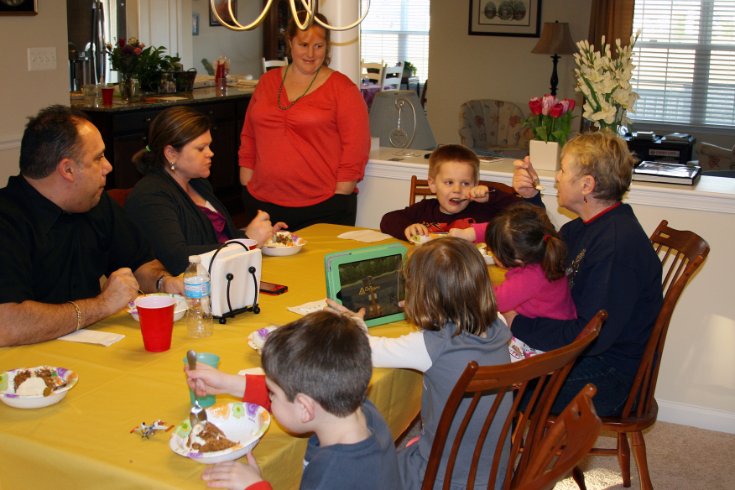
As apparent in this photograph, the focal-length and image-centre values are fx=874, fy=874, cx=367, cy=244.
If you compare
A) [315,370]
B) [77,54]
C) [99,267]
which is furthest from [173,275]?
[77,54]

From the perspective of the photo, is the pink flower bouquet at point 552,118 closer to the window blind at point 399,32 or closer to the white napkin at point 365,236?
the white napkin at point 365,236

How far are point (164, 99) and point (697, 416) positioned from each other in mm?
4334

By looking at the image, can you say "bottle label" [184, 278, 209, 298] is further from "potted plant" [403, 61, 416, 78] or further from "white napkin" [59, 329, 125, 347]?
"potted plant" [403, 61, 416, 78]

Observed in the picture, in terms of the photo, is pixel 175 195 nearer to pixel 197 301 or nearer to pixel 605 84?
pixel 197 301

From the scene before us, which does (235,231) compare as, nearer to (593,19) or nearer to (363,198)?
(363,198)

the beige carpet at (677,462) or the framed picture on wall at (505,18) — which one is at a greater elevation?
the framed picture on wall at (505,18)

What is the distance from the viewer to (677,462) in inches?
123

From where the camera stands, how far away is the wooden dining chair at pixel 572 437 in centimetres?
146

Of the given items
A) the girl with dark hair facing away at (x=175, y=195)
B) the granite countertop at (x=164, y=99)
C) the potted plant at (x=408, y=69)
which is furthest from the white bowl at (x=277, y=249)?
the potted plant at (x=408, y=69)

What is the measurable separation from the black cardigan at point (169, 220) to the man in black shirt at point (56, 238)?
193mm


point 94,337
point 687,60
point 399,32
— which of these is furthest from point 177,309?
point 399,32

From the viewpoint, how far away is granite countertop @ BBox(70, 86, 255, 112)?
18.7ft

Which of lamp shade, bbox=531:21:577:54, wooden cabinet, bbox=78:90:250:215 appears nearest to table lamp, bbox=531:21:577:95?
lamp shade, bbox=531:21:577:54

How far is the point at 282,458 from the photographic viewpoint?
5.44 ft
